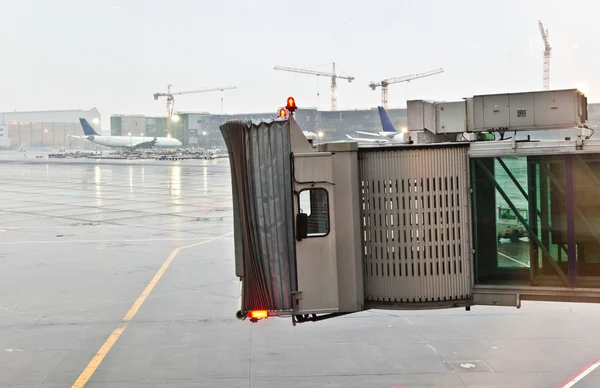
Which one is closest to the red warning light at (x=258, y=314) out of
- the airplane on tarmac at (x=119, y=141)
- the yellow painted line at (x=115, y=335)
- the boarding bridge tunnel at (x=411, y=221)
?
the boarding bridge tunnel at (x=411, y=221)

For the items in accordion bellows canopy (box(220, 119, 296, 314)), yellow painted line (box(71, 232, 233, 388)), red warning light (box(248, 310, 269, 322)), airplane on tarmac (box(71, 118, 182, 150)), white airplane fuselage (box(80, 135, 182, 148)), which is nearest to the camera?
accordion bellows canopy (box(220, 119, 296, 314))

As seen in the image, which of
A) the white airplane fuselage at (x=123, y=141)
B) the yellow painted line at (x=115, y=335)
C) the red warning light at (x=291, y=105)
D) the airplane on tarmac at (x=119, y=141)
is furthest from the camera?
the airplane on tarmac at (x=119, y=141)

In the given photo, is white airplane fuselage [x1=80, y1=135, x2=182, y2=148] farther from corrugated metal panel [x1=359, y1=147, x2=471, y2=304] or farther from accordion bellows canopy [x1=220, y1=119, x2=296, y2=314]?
corrugated metal panel [x1=359, y1=147, x2=471, y2=304]

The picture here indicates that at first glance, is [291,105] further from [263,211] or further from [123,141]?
[123,141]

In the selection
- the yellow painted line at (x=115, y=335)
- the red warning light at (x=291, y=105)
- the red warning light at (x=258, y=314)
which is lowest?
the yellow painted line at (x=115, y=335)

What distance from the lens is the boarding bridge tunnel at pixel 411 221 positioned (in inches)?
348

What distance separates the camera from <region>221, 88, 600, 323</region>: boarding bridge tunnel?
884 cm

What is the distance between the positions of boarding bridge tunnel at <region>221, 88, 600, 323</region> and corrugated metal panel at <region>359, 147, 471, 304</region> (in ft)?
0.04

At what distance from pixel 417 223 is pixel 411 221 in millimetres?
82

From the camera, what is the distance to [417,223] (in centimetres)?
898

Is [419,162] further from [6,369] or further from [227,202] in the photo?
[227,202]

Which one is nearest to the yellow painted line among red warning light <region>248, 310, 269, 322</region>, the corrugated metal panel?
red warning light <region>248, 310, 269, 322</region>

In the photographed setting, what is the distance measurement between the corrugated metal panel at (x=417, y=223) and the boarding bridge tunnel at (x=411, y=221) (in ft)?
0.04

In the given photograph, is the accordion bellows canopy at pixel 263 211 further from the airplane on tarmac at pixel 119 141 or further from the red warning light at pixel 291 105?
the airplane on tarmac at pixel 119 141
